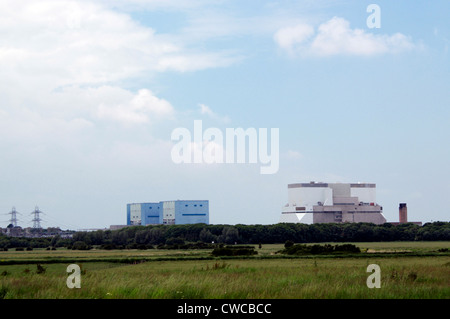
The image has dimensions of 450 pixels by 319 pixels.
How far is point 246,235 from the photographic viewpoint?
16012 centimetres

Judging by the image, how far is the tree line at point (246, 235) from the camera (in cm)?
15725

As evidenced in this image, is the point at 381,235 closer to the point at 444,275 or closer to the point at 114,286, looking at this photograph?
the point at 444,275

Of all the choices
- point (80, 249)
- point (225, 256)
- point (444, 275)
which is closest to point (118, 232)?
point (80, 249)

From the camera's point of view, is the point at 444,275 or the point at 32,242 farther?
the point at 32,242

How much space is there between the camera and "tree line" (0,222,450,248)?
6191 inches

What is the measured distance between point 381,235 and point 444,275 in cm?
13471

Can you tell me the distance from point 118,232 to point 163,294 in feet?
480

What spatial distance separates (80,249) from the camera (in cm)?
13650
